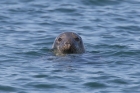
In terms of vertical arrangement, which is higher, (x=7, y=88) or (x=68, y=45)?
(x=68, y=45)

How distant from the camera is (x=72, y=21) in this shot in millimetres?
22375

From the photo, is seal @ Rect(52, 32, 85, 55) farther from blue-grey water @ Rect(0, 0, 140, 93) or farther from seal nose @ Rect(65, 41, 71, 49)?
blue-grey water @ Rect(0, 0, 140, 93)

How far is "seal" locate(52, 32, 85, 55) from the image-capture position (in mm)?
16375

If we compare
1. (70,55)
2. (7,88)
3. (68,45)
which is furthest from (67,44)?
(7,88)

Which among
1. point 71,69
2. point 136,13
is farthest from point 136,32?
point 71,69

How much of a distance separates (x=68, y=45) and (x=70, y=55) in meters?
0.29

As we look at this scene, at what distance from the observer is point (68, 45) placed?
16328 millimetres

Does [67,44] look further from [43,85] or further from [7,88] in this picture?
[7,88]

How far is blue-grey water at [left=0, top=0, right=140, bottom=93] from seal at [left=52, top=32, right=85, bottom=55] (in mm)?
227

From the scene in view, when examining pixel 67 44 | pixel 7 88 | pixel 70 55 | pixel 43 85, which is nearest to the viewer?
pixel 7 88

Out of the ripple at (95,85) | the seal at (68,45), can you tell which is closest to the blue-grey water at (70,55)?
the ripple at (95,85)

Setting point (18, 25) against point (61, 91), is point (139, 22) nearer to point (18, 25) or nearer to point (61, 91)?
point (18, 25)

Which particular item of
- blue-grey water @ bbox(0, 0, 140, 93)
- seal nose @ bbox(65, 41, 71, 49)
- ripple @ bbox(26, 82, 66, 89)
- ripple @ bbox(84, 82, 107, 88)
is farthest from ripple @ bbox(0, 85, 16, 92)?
seal nose @ bbox(65, 41, 71, 49)

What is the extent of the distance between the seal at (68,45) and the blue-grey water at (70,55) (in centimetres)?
23
